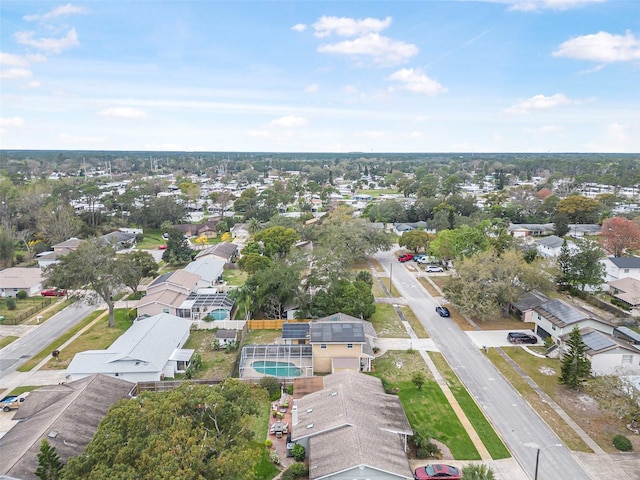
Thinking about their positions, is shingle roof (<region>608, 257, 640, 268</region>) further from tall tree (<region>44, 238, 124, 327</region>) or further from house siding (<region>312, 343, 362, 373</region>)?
tall tree (<region>44, 238, 124, 327</region>)

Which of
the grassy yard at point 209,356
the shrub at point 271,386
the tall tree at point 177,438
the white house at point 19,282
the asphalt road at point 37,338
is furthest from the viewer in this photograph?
the white house at point 19,282

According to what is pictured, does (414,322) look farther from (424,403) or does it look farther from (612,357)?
(612,357)

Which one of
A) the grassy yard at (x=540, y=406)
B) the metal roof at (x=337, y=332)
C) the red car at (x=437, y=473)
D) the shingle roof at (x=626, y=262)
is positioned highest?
the shingle roof at (x=626, y=262)

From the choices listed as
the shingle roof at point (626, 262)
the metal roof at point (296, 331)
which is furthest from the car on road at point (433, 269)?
the metal roof at point (296, 331)

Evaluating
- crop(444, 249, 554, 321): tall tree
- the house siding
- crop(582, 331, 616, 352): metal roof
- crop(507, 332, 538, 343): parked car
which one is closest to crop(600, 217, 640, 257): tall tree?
crop(444, 249, 554, 321): tall tree

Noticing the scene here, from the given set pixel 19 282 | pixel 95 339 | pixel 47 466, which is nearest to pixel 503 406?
pixel 47 466

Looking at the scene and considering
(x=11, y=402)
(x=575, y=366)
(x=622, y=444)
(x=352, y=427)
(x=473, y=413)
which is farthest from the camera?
(x=575, y=366)

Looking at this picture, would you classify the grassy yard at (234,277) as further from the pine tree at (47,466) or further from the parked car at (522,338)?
the pine tree at (47,466)
